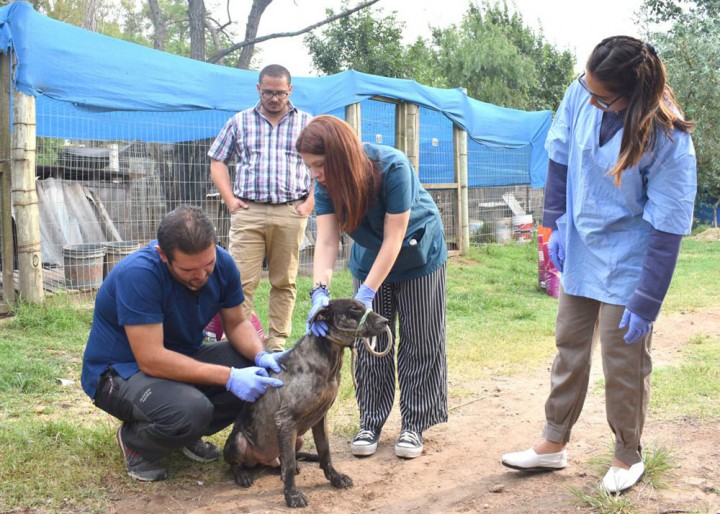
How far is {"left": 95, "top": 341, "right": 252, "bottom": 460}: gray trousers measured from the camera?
10.5 ft

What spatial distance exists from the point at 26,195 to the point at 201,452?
13.0 feet

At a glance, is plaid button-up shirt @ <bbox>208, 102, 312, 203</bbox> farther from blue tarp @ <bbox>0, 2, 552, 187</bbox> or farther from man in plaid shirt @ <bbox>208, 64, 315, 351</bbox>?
blue tarp @ <bbox>0, 2, 552, 187</bbox>

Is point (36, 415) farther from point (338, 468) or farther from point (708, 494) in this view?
point (708, 494)

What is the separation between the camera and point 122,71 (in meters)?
7.01

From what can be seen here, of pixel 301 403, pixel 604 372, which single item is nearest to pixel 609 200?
pixel 604 372

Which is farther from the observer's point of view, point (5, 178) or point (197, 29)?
point (197, 29)

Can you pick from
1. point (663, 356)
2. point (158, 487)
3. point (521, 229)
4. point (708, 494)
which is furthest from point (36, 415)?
point (521, 229)

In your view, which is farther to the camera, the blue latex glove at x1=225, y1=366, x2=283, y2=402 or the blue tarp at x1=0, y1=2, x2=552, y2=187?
the blue tarp at x1=0, y1=2, x2=552, y2=187

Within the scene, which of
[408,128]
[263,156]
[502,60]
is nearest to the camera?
[263,156]

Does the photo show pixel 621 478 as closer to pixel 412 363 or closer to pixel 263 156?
pixel 412 363

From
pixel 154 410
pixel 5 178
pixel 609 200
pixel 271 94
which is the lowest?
pixel 154 410

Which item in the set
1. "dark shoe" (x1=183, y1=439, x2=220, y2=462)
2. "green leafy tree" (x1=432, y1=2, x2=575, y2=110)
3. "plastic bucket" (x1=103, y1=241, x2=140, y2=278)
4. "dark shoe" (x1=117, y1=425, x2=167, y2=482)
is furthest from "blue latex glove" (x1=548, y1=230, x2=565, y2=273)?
"green leafy tree" (x1=432, y1=2, x2=575, y2=110)

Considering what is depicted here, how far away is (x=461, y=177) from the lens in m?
11.7

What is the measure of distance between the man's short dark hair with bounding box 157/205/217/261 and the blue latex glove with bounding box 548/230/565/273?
64.9 inches
